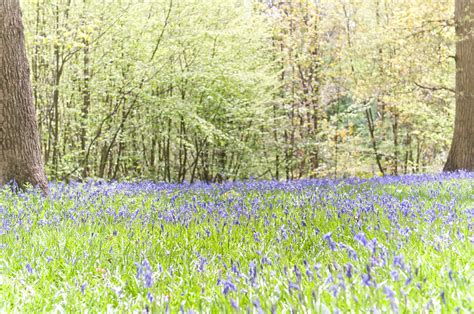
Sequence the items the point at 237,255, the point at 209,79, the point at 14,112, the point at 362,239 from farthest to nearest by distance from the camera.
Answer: the point at 209,79 → the point at 14,112 → the point at 237,255 → the point at 362,239

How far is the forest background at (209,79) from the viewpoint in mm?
12547

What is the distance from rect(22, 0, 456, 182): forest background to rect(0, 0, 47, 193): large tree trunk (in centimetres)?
181

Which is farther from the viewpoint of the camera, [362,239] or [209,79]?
[209,79]

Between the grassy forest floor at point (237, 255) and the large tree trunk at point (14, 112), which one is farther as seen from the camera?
the large tree trunk at point (14, 112)

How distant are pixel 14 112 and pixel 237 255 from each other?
5.40 meters

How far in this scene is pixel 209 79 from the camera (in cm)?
1409

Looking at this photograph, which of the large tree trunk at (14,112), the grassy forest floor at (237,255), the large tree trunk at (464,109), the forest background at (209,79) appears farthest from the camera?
the large tree trunk at (464,109)

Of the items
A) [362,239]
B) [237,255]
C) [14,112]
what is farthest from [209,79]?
[362,239]

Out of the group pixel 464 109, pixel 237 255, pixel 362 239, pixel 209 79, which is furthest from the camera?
pixel 209 79

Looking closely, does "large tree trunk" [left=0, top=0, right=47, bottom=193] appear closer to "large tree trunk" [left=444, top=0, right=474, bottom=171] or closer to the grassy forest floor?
the grassy forest floor

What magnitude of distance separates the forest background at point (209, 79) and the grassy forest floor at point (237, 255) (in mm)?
5916

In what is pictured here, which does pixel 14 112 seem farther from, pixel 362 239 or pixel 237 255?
pixel 362 239

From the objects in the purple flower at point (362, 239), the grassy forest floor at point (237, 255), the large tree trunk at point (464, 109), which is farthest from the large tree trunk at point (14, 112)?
the large tree trunk at point (464, 109)

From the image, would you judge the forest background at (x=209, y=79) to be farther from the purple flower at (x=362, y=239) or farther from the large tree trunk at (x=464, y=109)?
the purple flower at (x=362, y=239)
